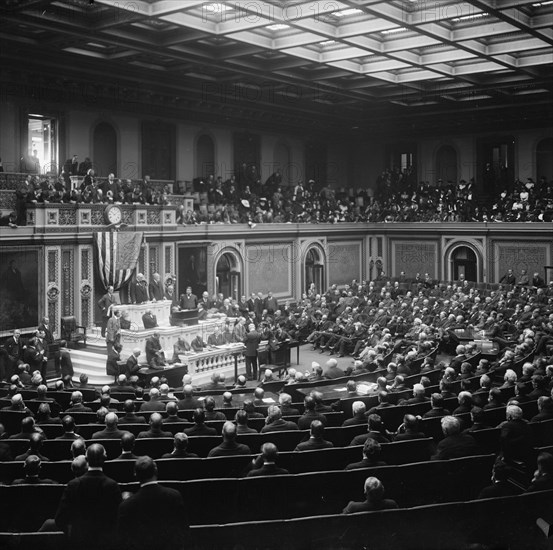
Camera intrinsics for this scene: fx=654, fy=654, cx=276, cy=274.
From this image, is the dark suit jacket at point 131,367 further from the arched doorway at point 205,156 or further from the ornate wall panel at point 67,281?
the arched doorway at point 205,156

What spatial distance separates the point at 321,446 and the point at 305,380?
18.2 ft

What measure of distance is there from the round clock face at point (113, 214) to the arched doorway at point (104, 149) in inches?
169

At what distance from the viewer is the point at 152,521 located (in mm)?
5211

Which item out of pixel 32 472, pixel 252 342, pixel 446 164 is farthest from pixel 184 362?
pixel 446 164

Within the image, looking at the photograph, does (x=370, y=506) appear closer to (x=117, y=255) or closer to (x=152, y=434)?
(x=152, y=434)

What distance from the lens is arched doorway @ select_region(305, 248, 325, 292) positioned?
103 ft

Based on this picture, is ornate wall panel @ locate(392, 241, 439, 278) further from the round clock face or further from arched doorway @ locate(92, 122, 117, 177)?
the round clock face

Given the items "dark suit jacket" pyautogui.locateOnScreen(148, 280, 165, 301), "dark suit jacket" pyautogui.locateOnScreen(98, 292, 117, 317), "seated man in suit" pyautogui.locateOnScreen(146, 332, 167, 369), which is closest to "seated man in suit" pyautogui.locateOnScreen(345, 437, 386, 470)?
"seated man in suit" pyautogui.locateOnScreen(146, 332, 167, 369)

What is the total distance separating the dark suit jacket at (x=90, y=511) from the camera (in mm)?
5266

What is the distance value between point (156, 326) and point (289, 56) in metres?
11.2

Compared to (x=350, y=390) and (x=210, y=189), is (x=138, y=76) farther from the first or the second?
(x=350, y=390)

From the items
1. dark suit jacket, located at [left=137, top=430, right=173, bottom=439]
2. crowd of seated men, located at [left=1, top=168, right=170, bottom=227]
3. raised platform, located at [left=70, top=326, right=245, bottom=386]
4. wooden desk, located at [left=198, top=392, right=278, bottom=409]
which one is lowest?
raised platform, located at [left=70, top=326, right=245, bottom=386]

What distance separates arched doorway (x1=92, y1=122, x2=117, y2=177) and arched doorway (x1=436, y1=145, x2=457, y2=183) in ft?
59.9

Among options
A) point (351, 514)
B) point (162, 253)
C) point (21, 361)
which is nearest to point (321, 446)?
point (351, 514)
